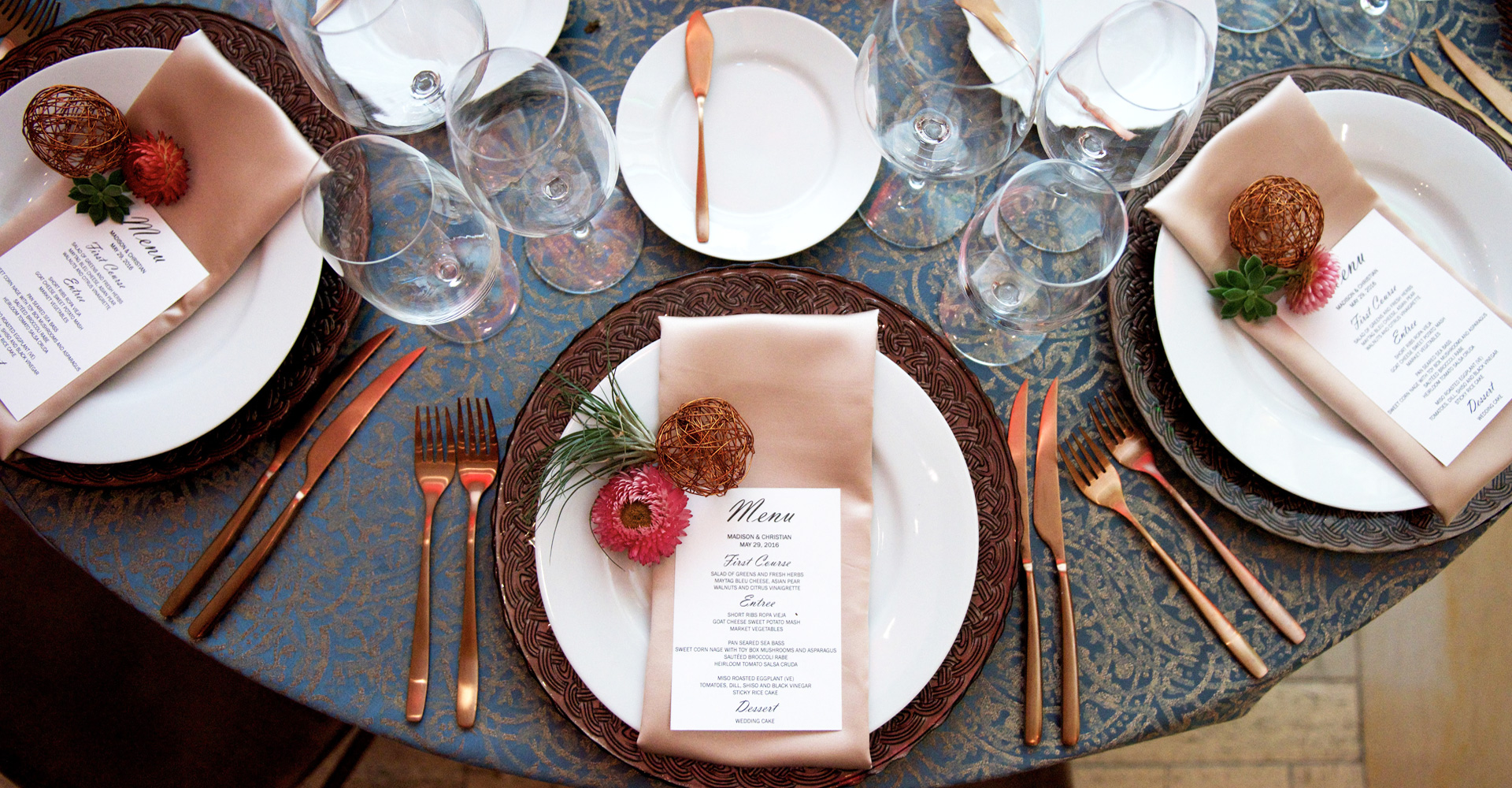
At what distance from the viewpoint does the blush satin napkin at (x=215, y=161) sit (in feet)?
3.16

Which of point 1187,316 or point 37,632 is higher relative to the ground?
point 1187,316

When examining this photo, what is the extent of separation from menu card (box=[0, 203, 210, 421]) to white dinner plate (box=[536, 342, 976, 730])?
571 millimetres

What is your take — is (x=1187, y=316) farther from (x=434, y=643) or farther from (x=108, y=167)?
(x=108, y=167)

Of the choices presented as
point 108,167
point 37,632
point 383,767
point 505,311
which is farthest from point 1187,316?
point 383,767

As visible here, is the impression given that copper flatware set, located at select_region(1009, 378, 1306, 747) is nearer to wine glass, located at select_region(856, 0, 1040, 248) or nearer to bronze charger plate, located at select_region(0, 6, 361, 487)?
wine glass, located at select_region(856, 0, 1040, 248)

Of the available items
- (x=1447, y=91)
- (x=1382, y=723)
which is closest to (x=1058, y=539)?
(x=1447, y=91)

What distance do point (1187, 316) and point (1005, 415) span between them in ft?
0.83

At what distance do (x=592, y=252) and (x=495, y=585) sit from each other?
0.45 metres

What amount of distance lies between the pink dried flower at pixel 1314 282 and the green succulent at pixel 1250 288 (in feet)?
0.05

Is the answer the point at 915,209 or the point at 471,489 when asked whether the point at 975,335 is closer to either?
the point at 915,209

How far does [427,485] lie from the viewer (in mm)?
974

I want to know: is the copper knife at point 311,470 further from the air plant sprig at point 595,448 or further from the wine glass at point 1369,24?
the wine glass at point 1369,24

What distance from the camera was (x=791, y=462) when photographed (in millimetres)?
917

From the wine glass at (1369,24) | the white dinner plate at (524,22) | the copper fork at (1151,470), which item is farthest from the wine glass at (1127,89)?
the white dinner plate at (524,22)
